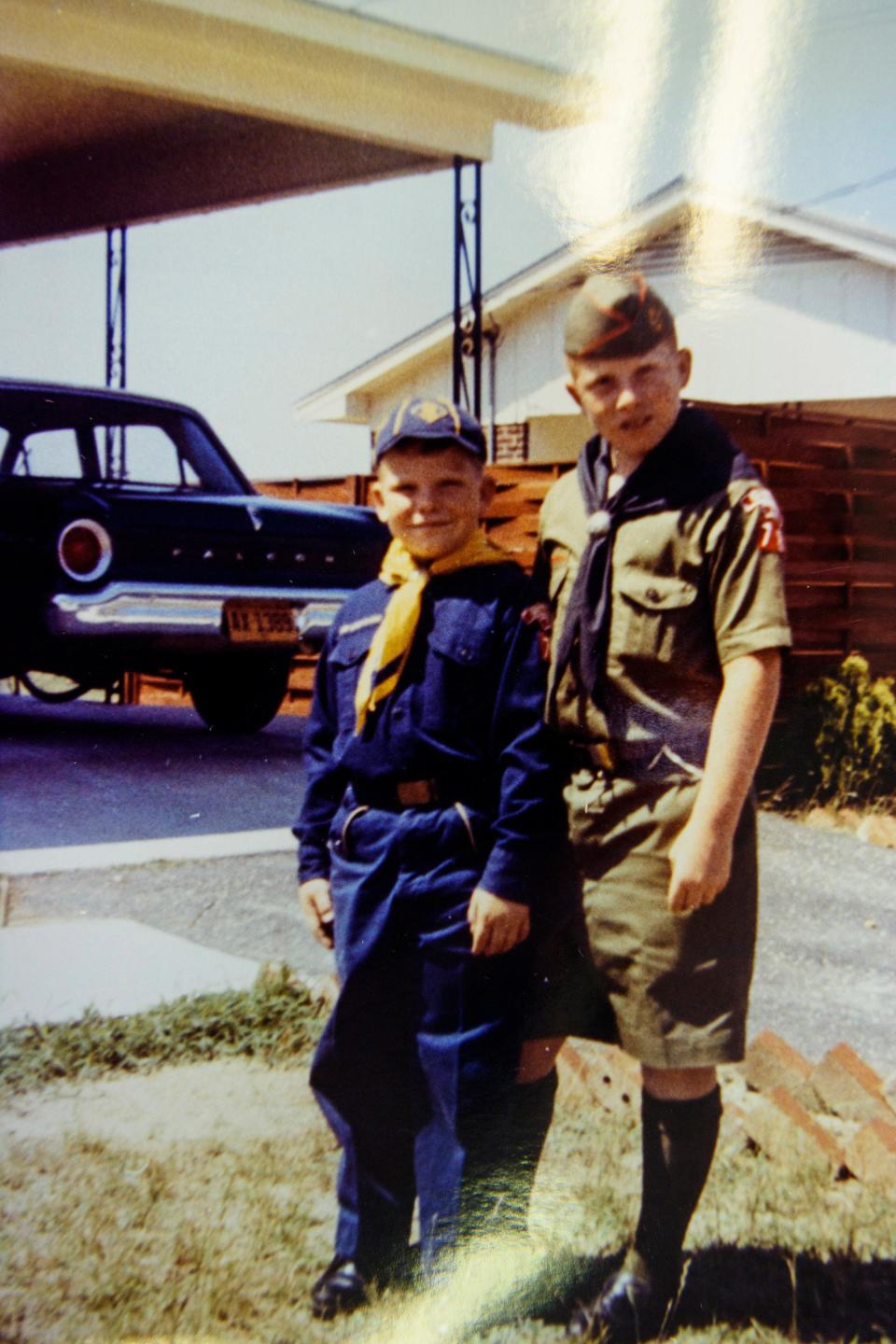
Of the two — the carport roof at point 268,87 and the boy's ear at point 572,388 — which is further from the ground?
the carport roof at point 268,87

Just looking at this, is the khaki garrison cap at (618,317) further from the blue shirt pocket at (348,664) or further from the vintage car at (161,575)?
the vintage car at (161,575)

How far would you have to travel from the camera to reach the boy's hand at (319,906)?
5.85ft

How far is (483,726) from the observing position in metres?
1.65

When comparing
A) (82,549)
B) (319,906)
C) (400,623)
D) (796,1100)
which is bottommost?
(796,1100)

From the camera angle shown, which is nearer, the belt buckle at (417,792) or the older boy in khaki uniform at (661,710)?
the older boy in khaki uniform at (661,710)

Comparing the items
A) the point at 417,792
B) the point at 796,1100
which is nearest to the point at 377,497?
the point at 417,792

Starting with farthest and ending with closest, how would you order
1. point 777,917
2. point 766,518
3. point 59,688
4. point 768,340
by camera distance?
point 59,688
point 777,917
point 768,340
point 766,518

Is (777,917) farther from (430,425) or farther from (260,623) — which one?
(260,623)

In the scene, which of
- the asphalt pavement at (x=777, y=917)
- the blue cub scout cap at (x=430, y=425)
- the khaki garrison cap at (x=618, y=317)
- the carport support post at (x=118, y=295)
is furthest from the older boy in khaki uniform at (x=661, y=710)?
the carport support post at (x=118, y=295)

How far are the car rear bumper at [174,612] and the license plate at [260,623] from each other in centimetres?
1

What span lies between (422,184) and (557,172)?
0.22 meters

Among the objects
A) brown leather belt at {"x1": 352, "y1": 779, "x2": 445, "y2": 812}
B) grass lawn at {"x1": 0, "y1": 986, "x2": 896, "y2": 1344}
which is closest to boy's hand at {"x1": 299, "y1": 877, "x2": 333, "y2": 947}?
brown leather belt at {"x1": 352, "y1": 779, "x2": 445, "y2": 812}

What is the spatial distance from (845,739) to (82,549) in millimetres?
2336

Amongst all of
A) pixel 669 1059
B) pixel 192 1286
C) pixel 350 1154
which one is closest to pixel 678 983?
pixel 669 1059
